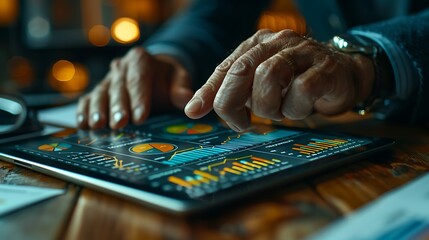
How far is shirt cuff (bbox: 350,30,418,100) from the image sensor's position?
2.00 ft

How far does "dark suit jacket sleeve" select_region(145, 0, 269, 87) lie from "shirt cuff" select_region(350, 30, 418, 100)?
0.97 ft

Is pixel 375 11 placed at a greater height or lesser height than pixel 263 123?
greater

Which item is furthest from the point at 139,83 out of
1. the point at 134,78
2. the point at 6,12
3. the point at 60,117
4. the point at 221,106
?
the point at 6,12

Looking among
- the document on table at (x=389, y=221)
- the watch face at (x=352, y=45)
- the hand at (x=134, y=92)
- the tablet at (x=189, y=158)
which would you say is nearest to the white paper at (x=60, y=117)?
the hand at (x=134, y=92)

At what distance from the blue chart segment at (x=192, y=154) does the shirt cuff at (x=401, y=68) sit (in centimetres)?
29

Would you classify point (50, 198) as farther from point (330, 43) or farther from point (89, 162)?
point (330, 43)

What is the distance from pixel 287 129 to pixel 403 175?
0.17 metres

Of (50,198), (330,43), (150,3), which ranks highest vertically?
(150,3)

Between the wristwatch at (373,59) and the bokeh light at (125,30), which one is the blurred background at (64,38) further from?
the wristwatch at (373,59)

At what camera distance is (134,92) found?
0.71 meters

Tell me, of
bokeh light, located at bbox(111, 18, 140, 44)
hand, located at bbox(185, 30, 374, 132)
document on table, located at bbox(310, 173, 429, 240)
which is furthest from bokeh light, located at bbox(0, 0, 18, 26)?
document on table, located at bbox(310, 173, 429, 240)

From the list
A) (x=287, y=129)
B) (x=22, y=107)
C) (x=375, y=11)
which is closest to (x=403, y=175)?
(x=287, y=129)

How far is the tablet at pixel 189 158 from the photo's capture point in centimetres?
34

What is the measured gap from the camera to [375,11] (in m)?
0.92
